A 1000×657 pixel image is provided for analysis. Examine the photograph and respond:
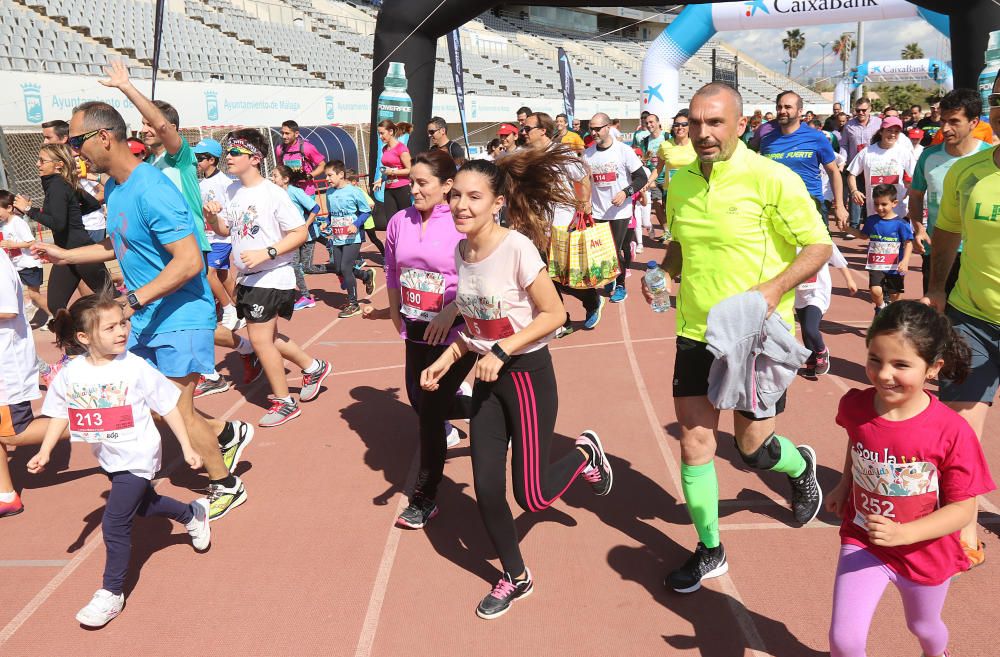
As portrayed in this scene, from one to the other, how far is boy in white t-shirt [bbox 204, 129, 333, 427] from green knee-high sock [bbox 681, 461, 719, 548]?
10.6ft

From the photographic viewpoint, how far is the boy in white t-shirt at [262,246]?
5.48 m

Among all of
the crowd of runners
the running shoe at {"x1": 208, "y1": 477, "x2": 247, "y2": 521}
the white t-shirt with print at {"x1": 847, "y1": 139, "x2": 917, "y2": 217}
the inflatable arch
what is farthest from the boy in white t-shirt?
the white t-shirt with print at {"x1": 847, "y1": 139, "x2": 917, "y2": 217}

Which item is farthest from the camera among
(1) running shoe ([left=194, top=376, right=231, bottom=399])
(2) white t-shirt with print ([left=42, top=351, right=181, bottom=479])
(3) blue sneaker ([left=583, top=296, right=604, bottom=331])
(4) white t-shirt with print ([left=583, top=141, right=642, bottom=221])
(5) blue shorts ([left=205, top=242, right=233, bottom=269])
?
(4) white t-shirt with print ([left=583, top=141, right=642, bottom=221])

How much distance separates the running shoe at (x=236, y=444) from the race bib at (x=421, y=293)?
1.46 metres

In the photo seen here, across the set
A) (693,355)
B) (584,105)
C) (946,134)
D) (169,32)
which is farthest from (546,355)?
(584,105)

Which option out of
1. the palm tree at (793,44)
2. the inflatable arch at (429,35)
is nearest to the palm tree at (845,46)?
the palm tree at (793,44)

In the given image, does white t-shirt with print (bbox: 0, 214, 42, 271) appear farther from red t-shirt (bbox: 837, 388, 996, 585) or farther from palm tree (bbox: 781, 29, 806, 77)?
palm tree (bbox: 781, 29, 806, 77)

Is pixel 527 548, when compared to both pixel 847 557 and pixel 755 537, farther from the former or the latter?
pixel 847 557

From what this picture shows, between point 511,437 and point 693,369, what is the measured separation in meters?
0.84

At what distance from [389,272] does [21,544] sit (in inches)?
96.9

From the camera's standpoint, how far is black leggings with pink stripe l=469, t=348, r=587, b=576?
3.22 m

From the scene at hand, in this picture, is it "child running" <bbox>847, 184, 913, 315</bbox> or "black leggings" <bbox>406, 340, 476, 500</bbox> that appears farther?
"child running" <bbox>847, 184, 913, 315</bbox>

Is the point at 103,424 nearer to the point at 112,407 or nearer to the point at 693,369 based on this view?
the point at 112,407

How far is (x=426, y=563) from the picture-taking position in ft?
12.3
